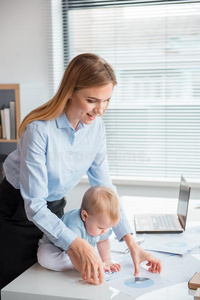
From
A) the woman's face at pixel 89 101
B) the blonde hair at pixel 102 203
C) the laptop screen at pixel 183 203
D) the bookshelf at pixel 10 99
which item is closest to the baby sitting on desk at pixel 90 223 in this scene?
the blonde hair at pixel 102 203

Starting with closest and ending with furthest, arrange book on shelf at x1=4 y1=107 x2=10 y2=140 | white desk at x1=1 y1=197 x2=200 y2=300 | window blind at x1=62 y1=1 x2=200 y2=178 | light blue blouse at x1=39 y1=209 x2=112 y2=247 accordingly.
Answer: white desk at x1=1 y1=197 x2=200 y2=300 → light blue blouse at x1=39 y1=209 x2=112 y2=247 → window blind at x1=62 y1=1 x2=200 y2=178 → book on shelf at x1=4 y1=107 x2=10 y2=140

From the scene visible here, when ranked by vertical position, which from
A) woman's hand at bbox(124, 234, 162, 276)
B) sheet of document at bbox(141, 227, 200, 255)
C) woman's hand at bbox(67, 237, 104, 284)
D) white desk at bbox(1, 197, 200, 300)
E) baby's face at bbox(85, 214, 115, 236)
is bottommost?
sheet of document at bbox(141, 227, 200, 255)

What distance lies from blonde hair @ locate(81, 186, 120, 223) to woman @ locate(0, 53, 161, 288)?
138mm

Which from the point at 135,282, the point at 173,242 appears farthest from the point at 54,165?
the point at 173,242

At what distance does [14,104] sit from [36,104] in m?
0.20

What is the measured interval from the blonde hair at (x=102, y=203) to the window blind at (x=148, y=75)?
7.52 ft

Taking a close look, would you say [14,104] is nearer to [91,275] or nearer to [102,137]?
[102,137]

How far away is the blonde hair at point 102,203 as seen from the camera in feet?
5.10

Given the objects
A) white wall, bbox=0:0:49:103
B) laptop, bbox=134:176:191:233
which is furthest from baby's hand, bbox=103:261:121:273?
white wall, bbox=0:0:49:103

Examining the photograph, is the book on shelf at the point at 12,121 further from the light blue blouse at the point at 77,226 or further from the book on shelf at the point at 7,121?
the light blue blouse at the point at 77,226

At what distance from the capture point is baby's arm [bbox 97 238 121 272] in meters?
1.57

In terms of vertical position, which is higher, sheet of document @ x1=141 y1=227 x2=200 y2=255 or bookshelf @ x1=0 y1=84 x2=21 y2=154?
bookshelf @ x1=0 y1=84 x2=21 y2=154

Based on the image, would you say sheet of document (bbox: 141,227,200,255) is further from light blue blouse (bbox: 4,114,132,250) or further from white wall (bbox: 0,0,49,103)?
white wall (bbox: 0,0,49,103)

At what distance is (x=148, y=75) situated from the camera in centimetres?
382
